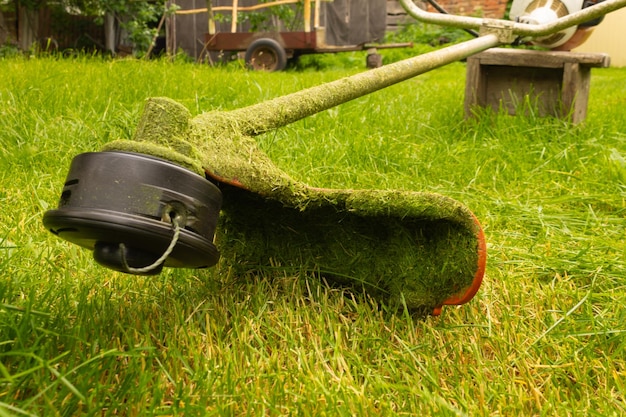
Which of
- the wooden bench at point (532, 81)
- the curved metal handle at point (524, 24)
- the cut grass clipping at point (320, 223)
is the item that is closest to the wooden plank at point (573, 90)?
the wooden bench at point (532, 81)

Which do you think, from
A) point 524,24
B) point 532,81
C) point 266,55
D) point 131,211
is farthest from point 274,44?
point 131,211

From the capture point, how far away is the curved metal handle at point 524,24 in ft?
8.64

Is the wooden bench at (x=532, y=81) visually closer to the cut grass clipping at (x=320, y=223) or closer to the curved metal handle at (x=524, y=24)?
the curved metal handle at (x=524, y=24)

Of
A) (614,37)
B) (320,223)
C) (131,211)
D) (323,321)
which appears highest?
(614,37)

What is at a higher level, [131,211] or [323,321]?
[131,211]

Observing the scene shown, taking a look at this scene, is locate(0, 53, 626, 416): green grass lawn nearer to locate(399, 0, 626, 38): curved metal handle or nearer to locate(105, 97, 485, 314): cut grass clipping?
locate(105, 97, 485, 314): cut grass clipping

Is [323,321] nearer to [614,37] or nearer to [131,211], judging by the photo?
[131,211]

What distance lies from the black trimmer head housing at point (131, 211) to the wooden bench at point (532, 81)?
2610 mm

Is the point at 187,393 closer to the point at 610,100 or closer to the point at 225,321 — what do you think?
the point at 225,321

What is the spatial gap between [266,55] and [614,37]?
209 inches

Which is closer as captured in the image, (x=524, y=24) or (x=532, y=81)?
(x=524, y=24)

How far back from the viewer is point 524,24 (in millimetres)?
2992

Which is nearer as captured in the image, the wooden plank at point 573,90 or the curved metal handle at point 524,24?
the curved metal handle at point 524,24

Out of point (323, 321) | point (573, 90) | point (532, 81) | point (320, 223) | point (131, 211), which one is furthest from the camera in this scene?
point (532, 81)
